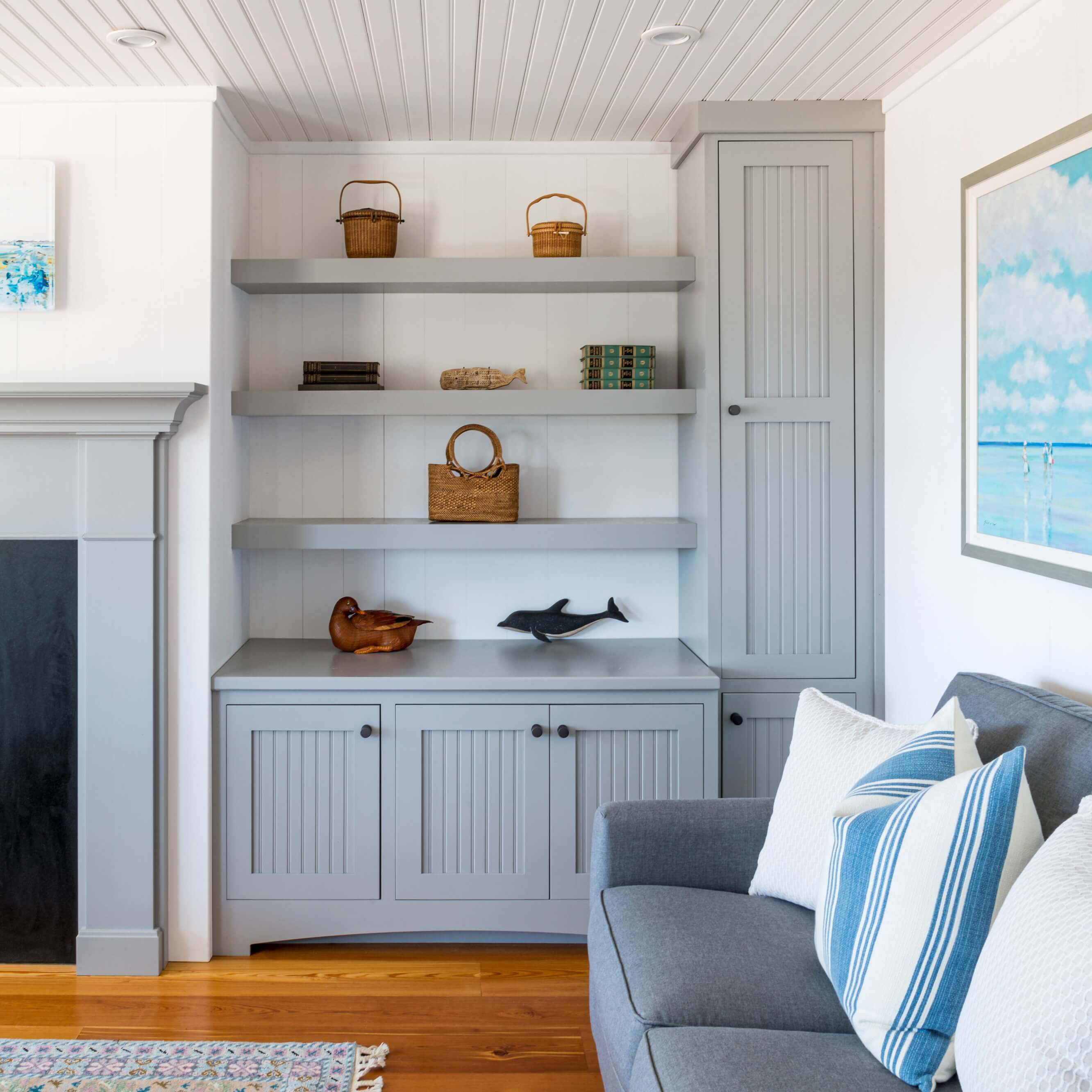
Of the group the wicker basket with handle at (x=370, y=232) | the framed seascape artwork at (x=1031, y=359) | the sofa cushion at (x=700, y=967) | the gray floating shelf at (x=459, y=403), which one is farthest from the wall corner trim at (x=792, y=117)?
the sofa cushion at (x=700, y=967)

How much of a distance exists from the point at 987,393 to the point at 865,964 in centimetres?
133

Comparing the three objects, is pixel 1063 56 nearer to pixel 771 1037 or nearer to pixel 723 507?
pixel 723 507

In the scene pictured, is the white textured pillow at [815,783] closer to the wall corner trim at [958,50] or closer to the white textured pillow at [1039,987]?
the white textured pillow at [1039,987]

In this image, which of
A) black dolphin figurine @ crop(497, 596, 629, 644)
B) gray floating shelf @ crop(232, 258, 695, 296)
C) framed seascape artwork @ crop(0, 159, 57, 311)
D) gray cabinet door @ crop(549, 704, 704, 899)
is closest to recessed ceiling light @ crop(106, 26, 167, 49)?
framed seascape artwork @ crop(0, 159, 57, 311)

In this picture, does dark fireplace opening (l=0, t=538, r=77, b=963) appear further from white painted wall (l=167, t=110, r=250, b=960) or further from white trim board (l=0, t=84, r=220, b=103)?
white trim board (l=0, t=84, r=220, b=103)

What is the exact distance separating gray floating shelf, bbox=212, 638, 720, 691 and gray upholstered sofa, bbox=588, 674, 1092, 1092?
0.65 metres

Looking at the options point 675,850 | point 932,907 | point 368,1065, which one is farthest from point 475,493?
point 932,907

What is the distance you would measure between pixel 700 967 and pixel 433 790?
126 cm

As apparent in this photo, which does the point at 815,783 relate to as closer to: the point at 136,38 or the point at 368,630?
the point at 368,630

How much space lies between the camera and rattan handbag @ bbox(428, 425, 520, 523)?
310 centimetres

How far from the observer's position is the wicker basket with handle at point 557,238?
3.04 m

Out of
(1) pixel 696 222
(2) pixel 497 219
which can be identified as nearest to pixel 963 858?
(1) pixel 696 222

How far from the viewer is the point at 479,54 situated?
2521 millimetres

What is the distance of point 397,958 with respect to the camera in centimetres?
285
